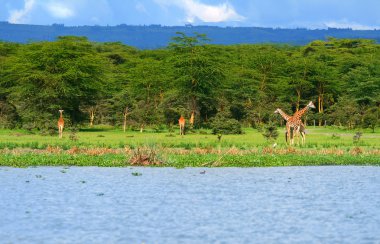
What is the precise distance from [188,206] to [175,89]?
2038 inches

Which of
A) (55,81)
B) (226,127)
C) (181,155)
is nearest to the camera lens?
(181,155)

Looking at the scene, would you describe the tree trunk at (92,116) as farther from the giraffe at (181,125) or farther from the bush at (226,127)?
the bush at (226,127)

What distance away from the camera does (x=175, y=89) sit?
72375mm

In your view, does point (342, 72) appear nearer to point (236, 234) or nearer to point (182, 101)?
point (182, 101)

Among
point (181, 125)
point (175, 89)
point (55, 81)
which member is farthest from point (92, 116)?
point (181, 125)

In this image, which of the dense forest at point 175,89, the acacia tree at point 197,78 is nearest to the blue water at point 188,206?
the dense forest at point 175,89

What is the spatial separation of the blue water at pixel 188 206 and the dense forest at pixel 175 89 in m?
28.4

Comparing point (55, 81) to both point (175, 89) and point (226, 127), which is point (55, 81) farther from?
point (226, 127)

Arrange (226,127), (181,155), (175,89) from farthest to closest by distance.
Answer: (175,89), (226,127), (181,155)

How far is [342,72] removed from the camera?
318 ft

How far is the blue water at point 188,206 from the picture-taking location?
1684 cm

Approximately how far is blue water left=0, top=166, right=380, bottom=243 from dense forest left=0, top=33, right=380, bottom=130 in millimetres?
28408

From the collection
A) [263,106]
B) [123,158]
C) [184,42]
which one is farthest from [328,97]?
[123,158]

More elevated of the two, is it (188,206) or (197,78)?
(197,78)
